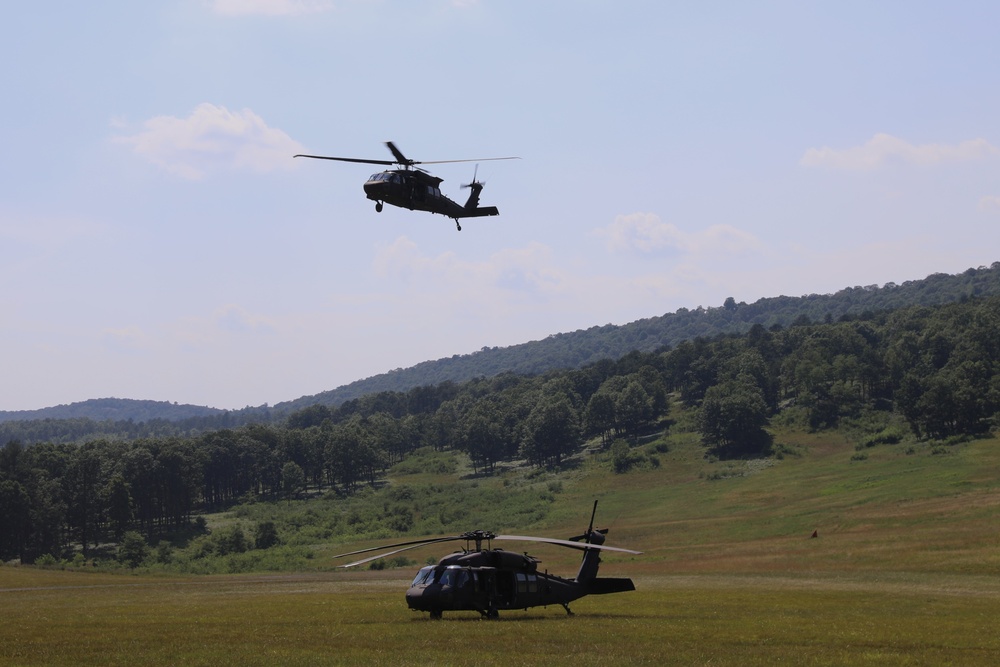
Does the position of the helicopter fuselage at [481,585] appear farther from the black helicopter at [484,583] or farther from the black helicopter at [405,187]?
the black helicopter at [405,187]

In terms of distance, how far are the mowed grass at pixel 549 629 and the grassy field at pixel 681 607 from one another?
8cm

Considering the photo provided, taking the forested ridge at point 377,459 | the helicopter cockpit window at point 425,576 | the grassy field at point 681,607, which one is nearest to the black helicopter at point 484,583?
the helicopter cockpit window at point 425,576

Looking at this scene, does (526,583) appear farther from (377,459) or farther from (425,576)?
(377,459)

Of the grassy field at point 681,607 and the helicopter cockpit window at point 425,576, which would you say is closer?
the grassy field at point 681,607

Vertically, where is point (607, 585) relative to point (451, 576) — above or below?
below

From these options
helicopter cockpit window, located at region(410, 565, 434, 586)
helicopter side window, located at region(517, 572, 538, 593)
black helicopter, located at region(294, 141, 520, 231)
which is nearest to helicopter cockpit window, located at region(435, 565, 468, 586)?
helicopter cockpit window, located at region(410, 565, 434, 586)

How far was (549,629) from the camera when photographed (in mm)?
27078

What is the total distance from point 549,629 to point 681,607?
1030 centimetres

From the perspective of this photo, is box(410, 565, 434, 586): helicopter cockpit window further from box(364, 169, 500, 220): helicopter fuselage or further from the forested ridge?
the forested ridge

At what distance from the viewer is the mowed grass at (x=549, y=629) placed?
2230 cm

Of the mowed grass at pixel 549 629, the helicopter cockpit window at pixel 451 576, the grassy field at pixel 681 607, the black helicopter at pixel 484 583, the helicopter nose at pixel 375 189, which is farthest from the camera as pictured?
the helicopter nose at pixel 375 189

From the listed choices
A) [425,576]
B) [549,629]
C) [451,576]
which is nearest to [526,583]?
[451,576]

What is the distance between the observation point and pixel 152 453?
534ft

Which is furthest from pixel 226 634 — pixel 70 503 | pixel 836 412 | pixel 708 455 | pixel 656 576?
pixel 836 412
